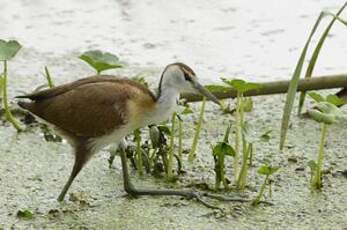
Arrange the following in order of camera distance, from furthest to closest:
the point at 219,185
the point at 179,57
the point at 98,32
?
the point at 98,32, the point at 179,57, the point at 219,185

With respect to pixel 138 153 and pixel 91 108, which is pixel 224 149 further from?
pixel 91 108

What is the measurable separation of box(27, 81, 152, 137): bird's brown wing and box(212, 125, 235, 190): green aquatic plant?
35 centimetres

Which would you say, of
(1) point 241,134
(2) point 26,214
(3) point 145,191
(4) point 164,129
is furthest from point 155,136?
(2) point 26,214

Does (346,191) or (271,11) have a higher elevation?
(271,11)

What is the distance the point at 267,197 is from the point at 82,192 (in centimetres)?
75

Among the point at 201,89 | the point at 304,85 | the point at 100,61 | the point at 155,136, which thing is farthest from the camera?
the point at 304,85

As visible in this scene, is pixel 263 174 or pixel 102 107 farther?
pixel 263 174

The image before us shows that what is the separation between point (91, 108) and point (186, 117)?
3.96ft

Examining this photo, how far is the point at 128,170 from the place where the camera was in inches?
180

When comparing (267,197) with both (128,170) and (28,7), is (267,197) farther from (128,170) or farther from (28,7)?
(28,7)

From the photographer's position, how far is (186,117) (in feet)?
17.2

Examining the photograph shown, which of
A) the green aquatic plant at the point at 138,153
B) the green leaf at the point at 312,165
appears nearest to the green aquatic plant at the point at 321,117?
the green leaf at the point at 312,165

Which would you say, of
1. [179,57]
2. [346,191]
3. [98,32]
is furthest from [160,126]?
[98,32]

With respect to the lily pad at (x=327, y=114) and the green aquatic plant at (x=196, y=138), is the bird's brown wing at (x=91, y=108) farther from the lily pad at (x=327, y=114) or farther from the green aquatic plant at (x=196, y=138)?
the lily pad at (x=327, y=114)
